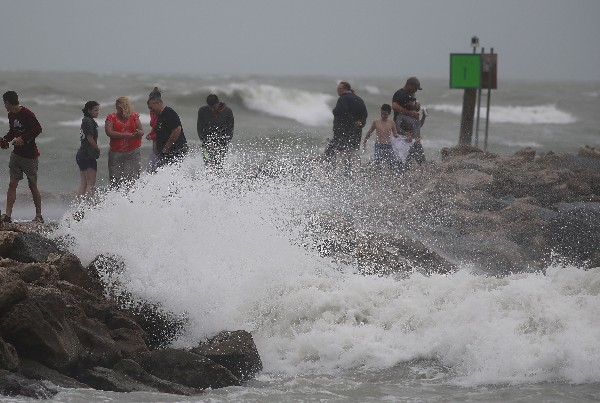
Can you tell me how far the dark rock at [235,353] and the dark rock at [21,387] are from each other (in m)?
1.34

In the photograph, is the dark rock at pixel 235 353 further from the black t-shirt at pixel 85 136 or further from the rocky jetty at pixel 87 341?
the black t-shirt at pixel 85 136

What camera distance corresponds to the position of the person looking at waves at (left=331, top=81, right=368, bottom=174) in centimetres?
1464

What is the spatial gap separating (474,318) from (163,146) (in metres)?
4.54

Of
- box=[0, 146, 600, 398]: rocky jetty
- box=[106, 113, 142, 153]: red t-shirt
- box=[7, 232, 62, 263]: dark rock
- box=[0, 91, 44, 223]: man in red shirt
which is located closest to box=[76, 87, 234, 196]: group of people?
box=[106, 113, 142, 153]: red t-shirt

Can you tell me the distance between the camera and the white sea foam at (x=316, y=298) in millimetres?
8305

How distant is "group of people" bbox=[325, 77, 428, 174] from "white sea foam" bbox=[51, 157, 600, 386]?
4.00 m

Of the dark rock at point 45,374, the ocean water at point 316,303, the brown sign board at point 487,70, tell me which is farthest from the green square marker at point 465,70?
the dark rock at point 45,374

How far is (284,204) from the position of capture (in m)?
11.8

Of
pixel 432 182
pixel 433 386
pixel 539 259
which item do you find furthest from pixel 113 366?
pixel 432 182

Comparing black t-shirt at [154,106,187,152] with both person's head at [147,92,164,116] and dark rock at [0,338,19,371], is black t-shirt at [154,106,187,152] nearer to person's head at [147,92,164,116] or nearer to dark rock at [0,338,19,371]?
person's head at [147,92,164,116]

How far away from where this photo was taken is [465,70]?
1714 centimetres

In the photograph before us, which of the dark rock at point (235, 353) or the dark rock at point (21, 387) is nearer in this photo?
the dark rock at point (21, 387)

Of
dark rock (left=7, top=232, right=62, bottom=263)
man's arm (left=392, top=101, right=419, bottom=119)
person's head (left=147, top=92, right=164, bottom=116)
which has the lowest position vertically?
dark rock (left=7, top=232, right=62, bottom=263)

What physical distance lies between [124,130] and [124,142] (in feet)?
0.73
